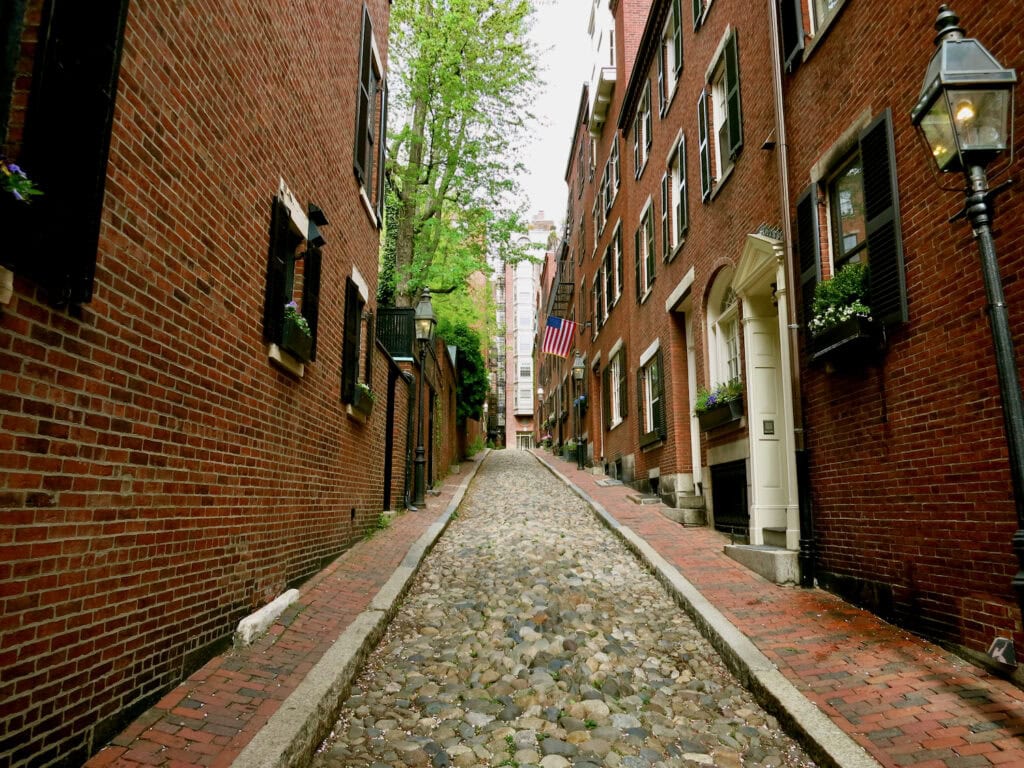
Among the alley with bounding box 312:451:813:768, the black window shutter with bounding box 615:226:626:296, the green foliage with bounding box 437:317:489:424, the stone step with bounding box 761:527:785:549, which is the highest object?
the black window shutter with bounding box 615:226:626:296

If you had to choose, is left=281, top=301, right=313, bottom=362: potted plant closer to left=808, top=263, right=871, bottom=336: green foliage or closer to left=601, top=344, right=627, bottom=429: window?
left=808, top=263, right=871, bottom=336: green foliage

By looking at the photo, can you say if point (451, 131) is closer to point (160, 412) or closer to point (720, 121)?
point (720, 121)

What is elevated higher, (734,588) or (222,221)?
(222,221)

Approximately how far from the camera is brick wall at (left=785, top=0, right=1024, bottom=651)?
434 centimetres

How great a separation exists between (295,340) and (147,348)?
2.41 meters

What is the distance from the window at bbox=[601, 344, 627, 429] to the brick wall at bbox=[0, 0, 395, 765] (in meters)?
11.8

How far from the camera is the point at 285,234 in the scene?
6445 mm

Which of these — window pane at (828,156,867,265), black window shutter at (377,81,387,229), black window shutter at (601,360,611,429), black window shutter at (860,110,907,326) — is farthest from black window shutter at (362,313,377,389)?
black window shutter at (601,360,611,429)

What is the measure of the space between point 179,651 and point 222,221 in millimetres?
2825

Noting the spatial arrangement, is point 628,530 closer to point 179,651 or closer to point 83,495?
point 179,651

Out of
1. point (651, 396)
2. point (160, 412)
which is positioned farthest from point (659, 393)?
point (160, 412)

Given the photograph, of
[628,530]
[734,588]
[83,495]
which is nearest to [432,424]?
[628,530]

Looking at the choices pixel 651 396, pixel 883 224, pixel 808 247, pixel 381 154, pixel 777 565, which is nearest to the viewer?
pixel 883 224

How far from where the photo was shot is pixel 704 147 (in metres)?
11.0
